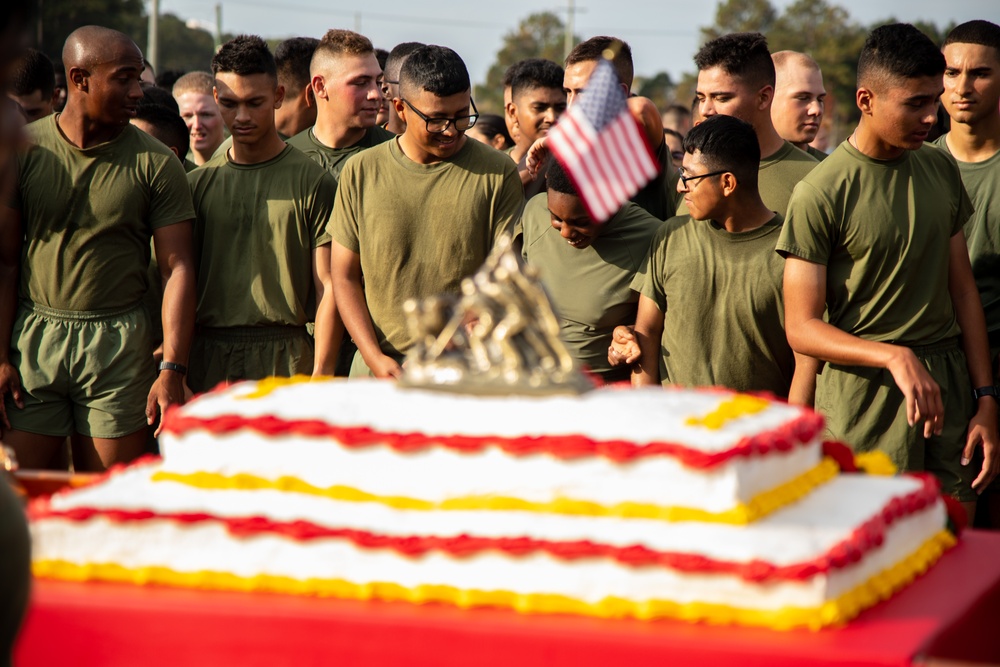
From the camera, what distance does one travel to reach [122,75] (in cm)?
546

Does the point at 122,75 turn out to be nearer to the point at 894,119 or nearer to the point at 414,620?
the point at 894,119

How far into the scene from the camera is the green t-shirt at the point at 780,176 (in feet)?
17.8

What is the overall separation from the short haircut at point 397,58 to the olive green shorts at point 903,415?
12.7 feet

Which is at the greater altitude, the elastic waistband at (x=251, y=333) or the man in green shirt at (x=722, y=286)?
the man in green shirt at (x=722, y=286)

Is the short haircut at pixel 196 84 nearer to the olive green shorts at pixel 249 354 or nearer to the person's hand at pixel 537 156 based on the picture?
the olive green shorts at pixel 249 354

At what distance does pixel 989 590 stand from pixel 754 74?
11.3 feet

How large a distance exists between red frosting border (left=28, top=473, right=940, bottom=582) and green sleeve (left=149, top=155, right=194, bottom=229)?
2.79 metres

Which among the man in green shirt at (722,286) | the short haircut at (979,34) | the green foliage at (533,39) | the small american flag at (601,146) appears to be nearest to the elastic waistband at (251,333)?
the man in green shirt at (722,286)

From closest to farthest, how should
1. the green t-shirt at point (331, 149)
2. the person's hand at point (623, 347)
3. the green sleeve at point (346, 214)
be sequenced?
the person's hand at point (623, 347) < the green sleeve at point (346, 214) < the green t-shirt at point (331, 149)

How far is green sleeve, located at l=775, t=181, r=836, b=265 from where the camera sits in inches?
179

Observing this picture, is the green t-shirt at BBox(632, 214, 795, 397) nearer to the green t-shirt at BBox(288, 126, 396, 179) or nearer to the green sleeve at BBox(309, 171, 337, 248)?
the green sleeve at BBox(309, 171, 337, 248)

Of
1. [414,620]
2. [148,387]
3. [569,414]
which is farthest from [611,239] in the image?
[414,620]

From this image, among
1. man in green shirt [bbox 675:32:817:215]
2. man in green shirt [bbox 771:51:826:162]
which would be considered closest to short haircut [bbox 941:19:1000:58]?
man in green shirt [bbox 675:32:817:215]

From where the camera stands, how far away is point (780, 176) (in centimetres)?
552
